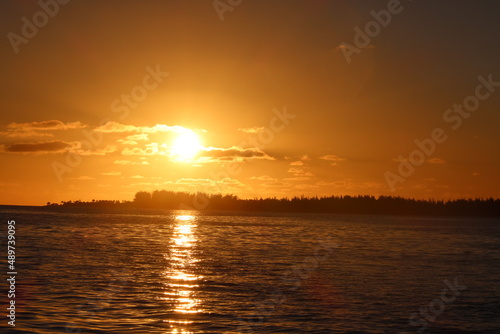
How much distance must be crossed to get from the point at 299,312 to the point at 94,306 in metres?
10.8

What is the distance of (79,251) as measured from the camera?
61656mm

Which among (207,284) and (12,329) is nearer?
(12,329)

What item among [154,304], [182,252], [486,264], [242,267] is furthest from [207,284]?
[486,264]

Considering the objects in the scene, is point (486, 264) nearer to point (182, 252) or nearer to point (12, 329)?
point (182, 252)

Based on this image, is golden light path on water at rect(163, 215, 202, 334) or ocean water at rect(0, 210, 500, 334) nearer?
golden light path on water at rect(163, 215, 202, 334)

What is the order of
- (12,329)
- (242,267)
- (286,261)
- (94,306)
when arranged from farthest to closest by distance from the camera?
(286,261) < (242,267) < (94,306) < (12,329)

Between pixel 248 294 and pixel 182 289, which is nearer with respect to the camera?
pixel 248 294

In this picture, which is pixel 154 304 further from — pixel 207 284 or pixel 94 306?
pixel 207 284

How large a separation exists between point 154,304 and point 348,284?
625 inches

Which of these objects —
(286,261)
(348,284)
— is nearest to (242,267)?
(286,261)

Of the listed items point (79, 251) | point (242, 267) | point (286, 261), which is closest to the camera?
point (242, 267)

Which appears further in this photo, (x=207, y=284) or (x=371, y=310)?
(x=207, y=284)

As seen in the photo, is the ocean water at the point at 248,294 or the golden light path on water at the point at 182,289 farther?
the ocean water at the point at 248,294

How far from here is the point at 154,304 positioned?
1166 inches
